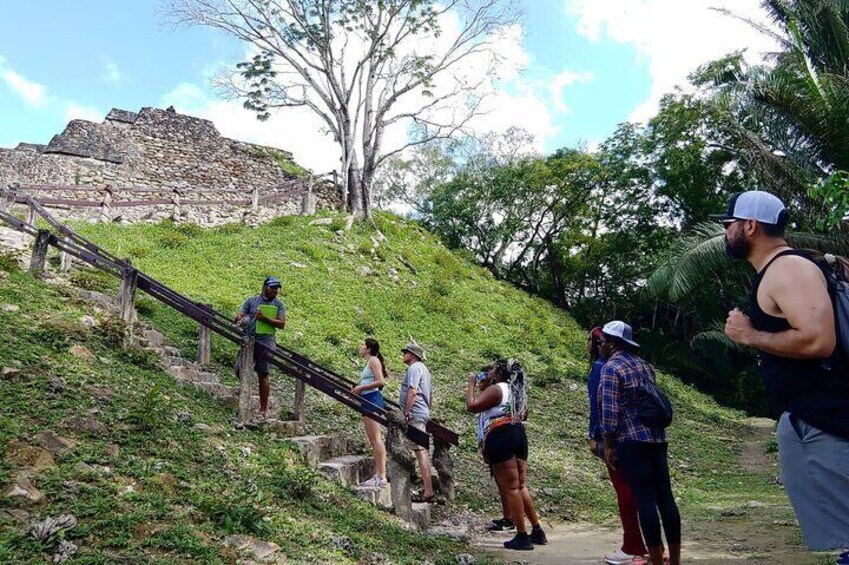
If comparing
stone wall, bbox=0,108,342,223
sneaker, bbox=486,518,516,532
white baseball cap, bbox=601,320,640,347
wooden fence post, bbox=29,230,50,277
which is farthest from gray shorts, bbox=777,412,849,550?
stone wall, bbox=0,108,342,223

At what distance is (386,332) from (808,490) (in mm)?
11504

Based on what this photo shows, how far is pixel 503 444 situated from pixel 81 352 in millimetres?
4076

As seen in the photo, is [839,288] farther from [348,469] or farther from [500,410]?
[348,469]

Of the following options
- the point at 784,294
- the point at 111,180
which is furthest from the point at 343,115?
the point at 784,294

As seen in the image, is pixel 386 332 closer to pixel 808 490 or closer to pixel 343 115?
pixel 343 115

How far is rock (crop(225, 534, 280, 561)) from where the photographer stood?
3.52 m

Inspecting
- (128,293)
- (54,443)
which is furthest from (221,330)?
(54,443)

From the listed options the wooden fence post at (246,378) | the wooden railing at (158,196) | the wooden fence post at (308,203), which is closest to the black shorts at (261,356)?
the wooden fence post at (246,378)

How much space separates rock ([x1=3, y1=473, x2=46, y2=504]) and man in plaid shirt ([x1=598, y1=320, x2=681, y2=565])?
3.43 meters

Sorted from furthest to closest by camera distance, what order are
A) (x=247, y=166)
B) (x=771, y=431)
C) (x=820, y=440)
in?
1. (x=247, y=166)
2. (x=771, y=431)
3. (x=820, y=440)

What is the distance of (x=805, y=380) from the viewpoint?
2342 mm

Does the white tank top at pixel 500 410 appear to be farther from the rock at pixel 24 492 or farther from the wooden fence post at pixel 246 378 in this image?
the rock at pixel 24 492

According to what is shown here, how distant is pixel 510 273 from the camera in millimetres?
27953

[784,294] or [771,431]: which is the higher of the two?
[784,294]
